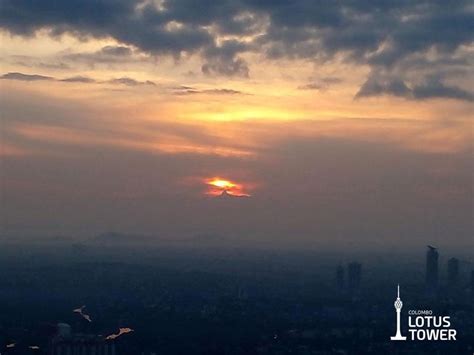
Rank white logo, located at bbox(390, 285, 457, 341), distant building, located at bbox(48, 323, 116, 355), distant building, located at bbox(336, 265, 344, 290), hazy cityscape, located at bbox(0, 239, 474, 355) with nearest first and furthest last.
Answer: distant building, located at bbox(48, 323, 116, 355) < white logo, located at bbox(390, 285, 457, 341) < hazy cityscape, located at bbox(0, 239, 474, 355) < distant building, located at bbox(336, 265, 344, 290)

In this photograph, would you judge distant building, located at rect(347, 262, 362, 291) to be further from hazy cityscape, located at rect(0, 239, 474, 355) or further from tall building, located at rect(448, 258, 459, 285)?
tall building, located at rect(448, 258, 459, 285)

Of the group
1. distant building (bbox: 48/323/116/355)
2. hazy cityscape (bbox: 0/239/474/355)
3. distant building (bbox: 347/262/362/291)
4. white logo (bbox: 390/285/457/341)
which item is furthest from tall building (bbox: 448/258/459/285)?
distant building (bbox: 48/323/116/355)

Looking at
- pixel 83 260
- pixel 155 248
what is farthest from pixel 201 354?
pixel 155 248

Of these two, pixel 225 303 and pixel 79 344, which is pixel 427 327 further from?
pixel 79 344

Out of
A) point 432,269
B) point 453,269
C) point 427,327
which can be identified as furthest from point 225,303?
point 453,269

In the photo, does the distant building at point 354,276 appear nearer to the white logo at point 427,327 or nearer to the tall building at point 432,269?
the tall building at point 432,269

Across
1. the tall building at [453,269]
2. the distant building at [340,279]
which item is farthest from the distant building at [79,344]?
the tall building at [453,269]
